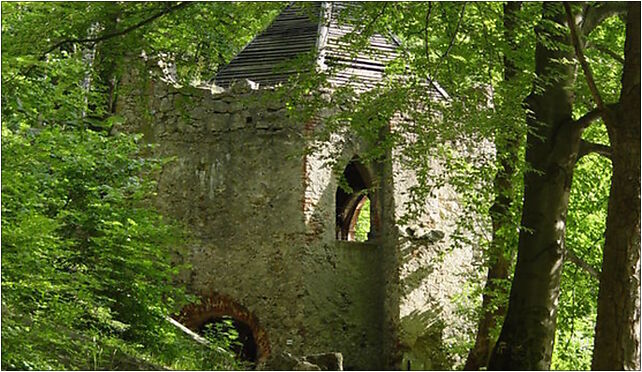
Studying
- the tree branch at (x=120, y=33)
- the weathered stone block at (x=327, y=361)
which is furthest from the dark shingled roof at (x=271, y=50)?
the tree branch at (x=120, y=33)

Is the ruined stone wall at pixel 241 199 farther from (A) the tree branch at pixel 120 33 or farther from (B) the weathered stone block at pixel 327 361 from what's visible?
(A) the tree branch at pixel 120 33

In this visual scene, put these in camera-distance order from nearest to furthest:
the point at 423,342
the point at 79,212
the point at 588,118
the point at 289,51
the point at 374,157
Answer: the point at 588,118, the point at 374,157, the point at 79,212, the point at 423,342, the point at 289,51

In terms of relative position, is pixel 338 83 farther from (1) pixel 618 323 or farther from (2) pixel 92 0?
(1) pixel 618 323

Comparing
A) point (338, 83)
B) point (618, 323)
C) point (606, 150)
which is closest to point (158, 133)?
point (338, 83)

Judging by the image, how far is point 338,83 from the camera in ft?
49.6

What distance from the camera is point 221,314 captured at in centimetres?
1443

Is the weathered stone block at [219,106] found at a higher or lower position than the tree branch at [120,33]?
higher

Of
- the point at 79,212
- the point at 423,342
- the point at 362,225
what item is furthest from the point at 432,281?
the point at 362,225

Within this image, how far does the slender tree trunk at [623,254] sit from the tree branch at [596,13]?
2.17 meters

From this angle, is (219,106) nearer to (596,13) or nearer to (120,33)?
(596,13)

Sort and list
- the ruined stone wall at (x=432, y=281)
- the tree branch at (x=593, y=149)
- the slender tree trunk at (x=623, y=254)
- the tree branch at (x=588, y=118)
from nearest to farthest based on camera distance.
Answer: the slender tree trunk at (x=623, y=254) < the tree branch at (x=588, y=118) < the tree branch at (x=593, y=149) < the ruined stone wall at (x=432, y=281)

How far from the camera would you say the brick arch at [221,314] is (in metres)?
14.2

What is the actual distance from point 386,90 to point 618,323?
413 cm

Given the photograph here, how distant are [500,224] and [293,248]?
3683 mm
